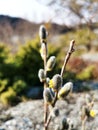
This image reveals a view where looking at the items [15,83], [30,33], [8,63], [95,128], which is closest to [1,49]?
[8,63]

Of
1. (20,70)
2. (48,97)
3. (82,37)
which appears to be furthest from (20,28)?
(48,97)

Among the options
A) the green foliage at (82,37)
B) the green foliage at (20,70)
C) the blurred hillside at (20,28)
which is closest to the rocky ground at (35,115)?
the green foliage at (20,70)

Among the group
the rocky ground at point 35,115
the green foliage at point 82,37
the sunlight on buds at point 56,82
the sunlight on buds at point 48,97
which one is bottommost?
the rocky ground at point 35,115

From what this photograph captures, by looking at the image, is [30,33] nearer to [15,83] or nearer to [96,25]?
[96,25]

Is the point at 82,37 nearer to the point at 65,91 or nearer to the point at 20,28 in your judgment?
the point at 20,28

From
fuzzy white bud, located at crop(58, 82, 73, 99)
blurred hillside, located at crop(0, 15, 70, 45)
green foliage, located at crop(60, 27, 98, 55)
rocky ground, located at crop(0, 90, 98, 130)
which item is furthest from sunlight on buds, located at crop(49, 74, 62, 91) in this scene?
blurred hillside, located at crop(0, 15, 70, 45)

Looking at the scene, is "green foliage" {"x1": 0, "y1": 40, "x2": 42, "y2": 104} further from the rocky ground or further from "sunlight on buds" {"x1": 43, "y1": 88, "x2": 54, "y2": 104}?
"sunlight on buds" {"x1": 43, "y1": 88, "x2": 54, "y2": 104}

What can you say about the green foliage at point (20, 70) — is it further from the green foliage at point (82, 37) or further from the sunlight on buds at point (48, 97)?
the green foliage at point (82, 37)

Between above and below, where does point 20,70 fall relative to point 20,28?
below
